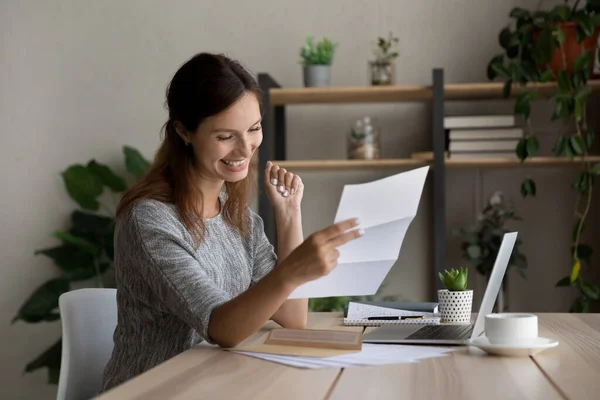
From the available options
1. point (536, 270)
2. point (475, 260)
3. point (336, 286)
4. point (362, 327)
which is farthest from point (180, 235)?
point (536, 270)

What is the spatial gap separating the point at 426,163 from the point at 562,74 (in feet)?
2.11

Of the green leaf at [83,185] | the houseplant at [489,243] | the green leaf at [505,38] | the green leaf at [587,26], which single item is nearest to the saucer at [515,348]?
the houseplant at [489,243]

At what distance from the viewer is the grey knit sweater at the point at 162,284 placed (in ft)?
4.89

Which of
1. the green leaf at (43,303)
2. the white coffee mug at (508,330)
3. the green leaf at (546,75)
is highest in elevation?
the green leaf at (546,75)

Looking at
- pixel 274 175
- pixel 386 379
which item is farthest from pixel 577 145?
pixel 386 379

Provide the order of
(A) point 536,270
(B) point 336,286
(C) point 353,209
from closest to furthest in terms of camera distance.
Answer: (C) point 353,209 < (B) point 336,286 < (A) point 536,270

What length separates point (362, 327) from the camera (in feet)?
5.89

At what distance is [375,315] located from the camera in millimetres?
1901

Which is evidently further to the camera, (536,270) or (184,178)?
(536,270)

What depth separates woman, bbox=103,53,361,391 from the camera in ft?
4.78

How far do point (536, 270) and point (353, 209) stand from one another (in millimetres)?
2360

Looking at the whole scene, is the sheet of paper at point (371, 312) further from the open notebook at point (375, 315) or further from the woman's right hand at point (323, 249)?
the woman's right hand at point (323, 249)

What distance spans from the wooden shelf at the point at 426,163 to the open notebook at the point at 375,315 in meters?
1.40

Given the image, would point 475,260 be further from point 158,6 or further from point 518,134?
point 158,6
